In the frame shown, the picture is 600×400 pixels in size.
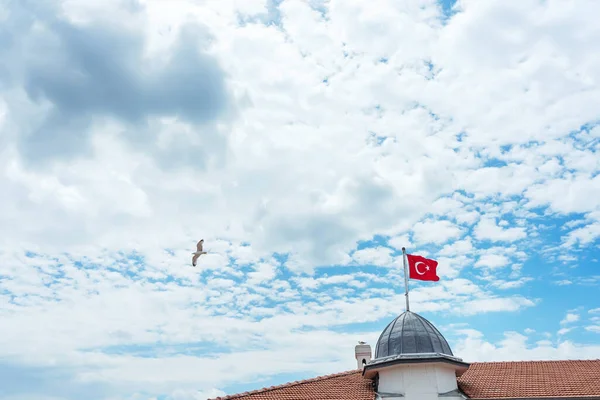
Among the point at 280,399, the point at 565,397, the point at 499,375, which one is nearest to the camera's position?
the point at 565,397

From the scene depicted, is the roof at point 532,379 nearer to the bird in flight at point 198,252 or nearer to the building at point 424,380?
the building at point 424,380

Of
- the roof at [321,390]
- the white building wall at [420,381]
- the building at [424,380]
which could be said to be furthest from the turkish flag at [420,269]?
the roof at [321,390]

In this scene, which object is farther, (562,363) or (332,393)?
(562,363)

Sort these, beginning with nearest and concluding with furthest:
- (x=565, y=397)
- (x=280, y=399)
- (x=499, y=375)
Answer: (x=565, y=397)
(x=280, y=399)
(x=499, y=375)

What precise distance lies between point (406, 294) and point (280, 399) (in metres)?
7.07

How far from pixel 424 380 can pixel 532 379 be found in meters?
4.81

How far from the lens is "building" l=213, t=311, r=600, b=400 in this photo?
21.9 m

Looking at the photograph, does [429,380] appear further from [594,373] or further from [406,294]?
[594,373]

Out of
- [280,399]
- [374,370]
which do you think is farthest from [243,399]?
[374,370]

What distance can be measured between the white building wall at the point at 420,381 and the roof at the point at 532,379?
986 millimetres

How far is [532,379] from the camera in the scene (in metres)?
23.3

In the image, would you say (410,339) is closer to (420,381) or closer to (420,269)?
(420,381)

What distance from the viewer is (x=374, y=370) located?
2286 cm

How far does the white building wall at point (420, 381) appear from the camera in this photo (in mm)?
21953
